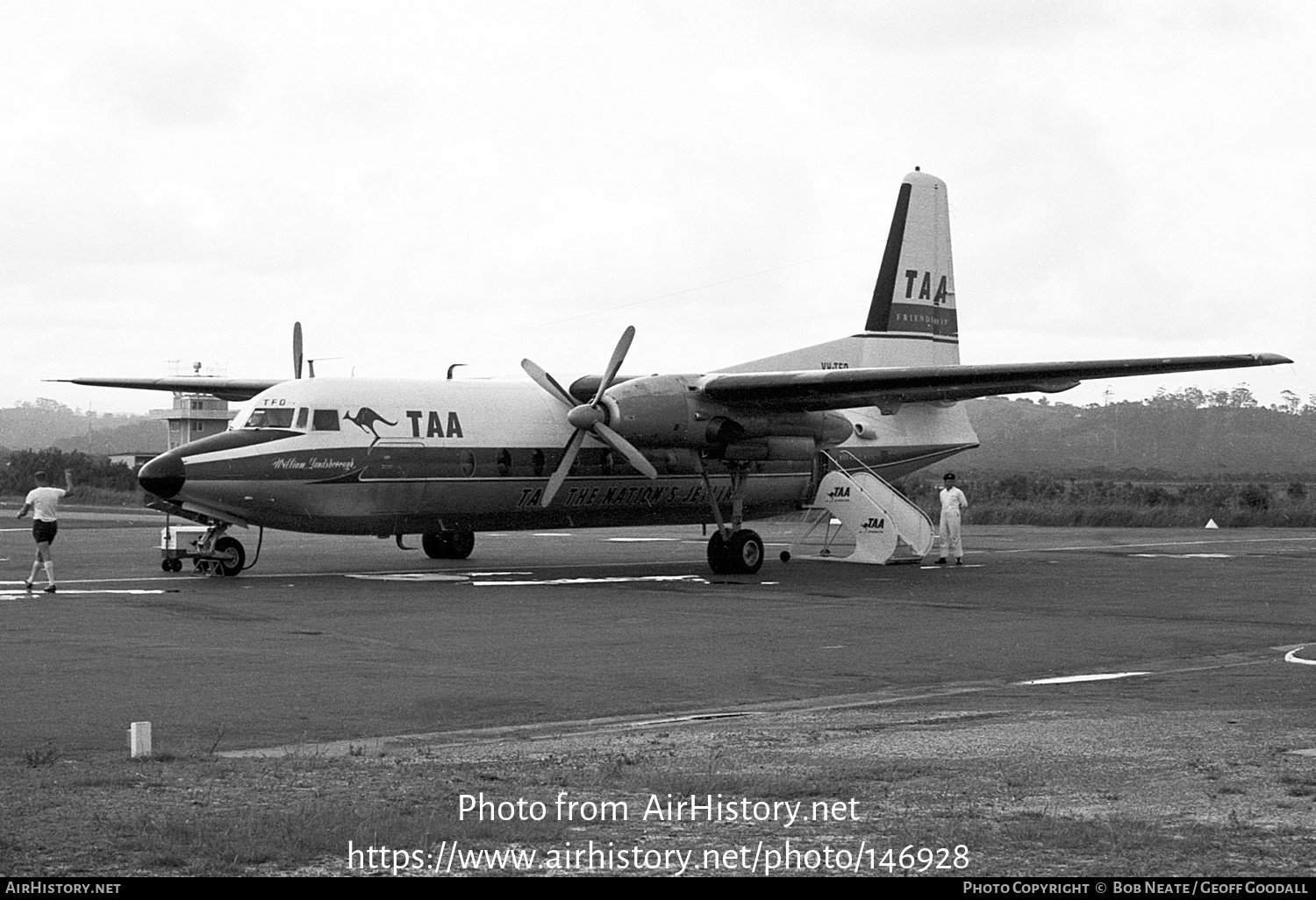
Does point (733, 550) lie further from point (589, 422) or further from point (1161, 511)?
point (1161, 511)

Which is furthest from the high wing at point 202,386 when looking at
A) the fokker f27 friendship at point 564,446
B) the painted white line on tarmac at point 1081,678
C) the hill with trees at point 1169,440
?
the hill with trees at point 1169,440

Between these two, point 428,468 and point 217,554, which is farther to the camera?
point 428,468

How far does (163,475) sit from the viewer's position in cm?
2258

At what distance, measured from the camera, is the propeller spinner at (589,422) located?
25.6 metres

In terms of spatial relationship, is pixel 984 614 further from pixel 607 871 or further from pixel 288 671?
pixel 607 871

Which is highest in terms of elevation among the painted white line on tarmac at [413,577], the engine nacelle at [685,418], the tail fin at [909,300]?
the tail fin at [909,300]

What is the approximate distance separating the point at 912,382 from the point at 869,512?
16.0 ft

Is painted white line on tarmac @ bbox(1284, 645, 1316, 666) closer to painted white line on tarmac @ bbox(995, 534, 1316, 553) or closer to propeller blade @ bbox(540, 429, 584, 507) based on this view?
propeller blade @ bbox(540, 429, 584, 507)

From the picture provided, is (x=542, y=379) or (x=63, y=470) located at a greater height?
(x=542, y=379)

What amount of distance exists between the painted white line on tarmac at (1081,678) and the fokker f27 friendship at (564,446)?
10535 millimetres

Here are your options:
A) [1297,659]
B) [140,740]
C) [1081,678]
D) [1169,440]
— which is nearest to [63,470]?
[1081,678]

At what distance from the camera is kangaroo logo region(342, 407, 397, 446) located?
24.5 meters

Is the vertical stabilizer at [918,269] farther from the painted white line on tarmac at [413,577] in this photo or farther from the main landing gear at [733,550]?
the painted white line on tarmac at [413,577]

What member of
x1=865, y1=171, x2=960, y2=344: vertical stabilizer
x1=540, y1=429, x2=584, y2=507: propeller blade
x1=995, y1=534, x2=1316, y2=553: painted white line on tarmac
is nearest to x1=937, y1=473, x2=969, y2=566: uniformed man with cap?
x1=865, y1=171, x2=960, y2=344: vertical stabilizer
